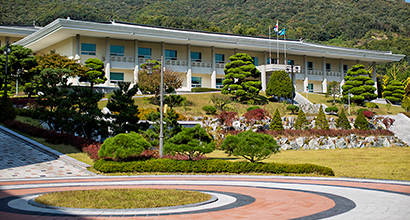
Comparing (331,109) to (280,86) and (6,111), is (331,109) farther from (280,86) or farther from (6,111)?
(6,111)

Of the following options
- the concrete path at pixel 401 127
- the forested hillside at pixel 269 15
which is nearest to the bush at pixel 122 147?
the concrete path at pixel 401 127

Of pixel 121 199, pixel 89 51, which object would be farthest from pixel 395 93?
pixel 121 199

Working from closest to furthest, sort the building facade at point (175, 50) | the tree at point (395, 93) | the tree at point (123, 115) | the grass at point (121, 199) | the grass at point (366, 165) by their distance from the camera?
the grass at point (121, 199), the grass at point (366, 165), the tree at point (123, 115), the building facade at point (175, 50), the tree at point (395, 93)

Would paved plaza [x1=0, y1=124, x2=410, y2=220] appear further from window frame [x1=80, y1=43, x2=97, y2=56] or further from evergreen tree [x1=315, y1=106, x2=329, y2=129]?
window frame [x1=80, y1=43, x2=97, y2=56]

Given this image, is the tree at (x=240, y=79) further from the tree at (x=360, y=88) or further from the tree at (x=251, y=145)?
the tree at (x=251, y=145)

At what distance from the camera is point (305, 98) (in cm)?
4553

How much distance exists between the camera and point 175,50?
4856 cm

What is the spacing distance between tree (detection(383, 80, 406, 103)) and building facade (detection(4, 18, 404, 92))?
6.81 meters

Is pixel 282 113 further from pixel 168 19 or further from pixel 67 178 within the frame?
pixel 168 19

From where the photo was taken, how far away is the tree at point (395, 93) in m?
53.9

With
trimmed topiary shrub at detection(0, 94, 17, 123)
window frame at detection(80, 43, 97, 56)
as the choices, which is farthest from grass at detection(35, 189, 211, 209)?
window frame at detection(80, 43, 97, 56)

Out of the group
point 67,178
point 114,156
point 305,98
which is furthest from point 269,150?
point 305,98

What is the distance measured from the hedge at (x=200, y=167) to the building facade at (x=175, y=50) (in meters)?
25.5

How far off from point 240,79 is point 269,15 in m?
75.1
